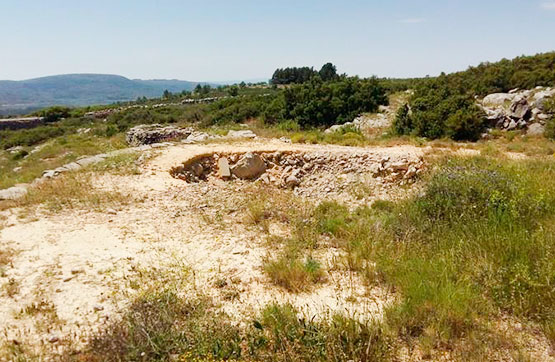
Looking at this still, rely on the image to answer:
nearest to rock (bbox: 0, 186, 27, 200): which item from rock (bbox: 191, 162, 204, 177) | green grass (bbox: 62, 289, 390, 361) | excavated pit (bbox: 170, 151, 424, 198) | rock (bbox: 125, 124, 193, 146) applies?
excavated pit (bbox: 170, 151, 424, 198)

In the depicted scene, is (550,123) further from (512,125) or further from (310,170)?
(310,170)

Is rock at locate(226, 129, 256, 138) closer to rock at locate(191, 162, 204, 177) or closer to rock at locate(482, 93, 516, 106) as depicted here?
rock at locate(191, 162, 204, 177)

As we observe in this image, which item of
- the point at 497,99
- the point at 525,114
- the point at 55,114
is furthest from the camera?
the point at 55,114

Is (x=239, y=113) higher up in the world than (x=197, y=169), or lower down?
higher up

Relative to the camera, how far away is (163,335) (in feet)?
11.1

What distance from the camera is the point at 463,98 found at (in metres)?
16.0

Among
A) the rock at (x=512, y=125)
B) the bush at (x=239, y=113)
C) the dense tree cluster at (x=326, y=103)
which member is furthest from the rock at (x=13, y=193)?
the rock at (x=512, y=125)

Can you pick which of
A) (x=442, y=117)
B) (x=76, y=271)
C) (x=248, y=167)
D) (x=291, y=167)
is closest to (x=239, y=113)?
(x=442, y=117)

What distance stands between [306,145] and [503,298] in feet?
32.0

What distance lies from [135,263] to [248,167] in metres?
6.44

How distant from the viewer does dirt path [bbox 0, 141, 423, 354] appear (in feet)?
13.0

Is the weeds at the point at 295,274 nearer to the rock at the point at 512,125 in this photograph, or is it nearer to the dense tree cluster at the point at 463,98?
the dense tree cluster at the point at 463,98

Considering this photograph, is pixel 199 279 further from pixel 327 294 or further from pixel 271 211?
pixel 271 211

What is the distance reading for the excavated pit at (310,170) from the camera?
9328 mm
